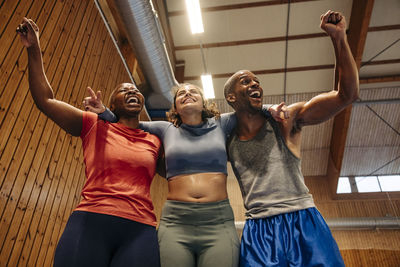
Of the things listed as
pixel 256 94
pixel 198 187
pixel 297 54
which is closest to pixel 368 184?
pixel 297 54

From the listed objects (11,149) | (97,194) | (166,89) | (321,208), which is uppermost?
(166,89)

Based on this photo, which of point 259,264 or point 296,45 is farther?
point 296,45

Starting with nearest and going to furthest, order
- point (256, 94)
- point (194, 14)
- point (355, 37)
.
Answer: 1. point (256, 94)
2. point (194, 14)
3. point (355, 37)

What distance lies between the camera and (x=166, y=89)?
6.23 metres

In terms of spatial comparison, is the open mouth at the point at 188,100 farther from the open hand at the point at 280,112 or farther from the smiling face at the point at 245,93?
the open hand at the point at 280,112

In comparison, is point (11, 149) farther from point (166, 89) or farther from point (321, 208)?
point (321, 208)

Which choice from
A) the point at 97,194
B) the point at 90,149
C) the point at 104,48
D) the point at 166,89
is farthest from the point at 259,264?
the point at 166,89

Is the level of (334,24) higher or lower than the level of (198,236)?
higher

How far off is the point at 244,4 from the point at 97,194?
21.9 ft

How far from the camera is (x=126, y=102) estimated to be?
2.17 metres

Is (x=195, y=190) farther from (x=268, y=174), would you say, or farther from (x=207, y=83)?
(x=207, y=83)

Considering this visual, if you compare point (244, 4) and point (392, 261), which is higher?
point (244, 4)

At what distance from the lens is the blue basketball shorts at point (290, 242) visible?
1.48m

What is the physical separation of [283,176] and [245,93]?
715mm
